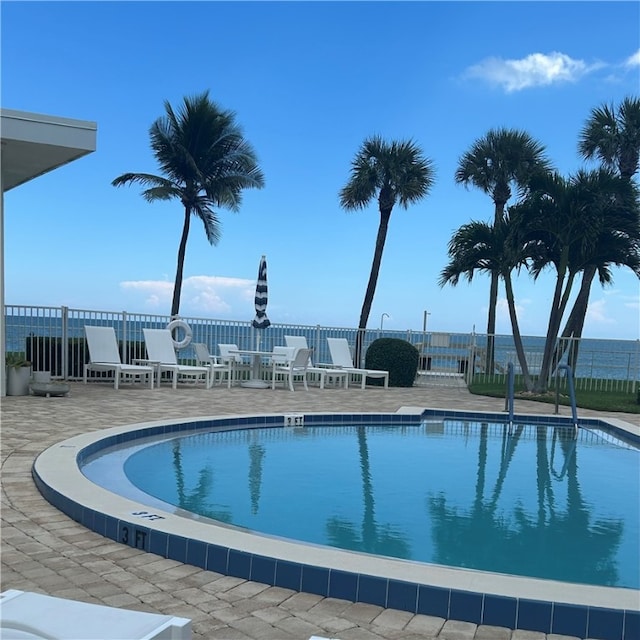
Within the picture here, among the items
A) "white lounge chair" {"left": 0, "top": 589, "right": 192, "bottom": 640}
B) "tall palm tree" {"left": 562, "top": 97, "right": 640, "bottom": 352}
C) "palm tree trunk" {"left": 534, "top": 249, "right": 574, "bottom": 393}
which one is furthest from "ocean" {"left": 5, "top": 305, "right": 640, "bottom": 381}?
"white lounge chair" {"left": 0, "top": 589, "right": 192, "bottom": 640}

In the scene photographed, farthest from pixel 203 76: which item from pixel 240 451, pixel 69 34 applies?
pixel 240 451

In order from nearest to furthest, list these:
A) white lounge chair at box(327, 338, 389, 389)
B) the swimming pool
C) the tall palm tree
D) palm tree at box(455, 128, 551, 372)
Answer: the swimming pool, white lounge chair at box(327, 338, 389, 389), the tall palm tree, palm tree at box(455, 128, 551, 372)

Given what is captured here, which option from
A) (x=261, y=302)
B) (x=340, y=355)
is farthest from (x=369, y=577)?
(x=340, y=355)

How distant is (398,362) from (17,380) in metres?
8.49

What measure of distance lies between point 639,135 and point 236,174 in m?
12.0

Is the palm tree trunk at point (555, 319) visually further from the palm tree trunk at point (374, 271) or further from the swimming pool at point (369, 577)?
the swimming pool at point (369, 577)

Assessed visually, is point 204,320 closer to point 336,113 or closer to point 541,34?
point 336,113

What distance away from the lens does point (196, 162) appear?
19.1 meters

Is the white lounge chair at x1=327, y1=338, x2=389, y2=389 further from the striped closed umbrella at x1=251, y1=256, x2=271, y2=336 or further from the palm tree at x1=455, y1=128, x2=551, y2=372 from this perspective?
the palm tree at x1=455, y1=128, x2=551, y2=372

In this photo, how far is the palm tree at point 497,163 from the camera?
2214cm

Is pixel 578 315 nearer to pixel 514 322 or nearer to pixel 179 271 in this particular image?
pixel 514 322

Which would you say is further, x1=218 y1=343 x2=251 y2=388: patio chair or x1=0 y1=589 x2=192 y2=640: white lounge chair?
x1=218 y1=343 x2=251 y2=388: patio chair

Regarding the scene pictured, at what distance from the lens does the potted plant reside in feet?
30.6

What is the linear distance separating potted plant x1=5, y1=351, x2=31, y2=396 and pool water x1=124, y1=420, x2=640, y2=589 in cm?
358
